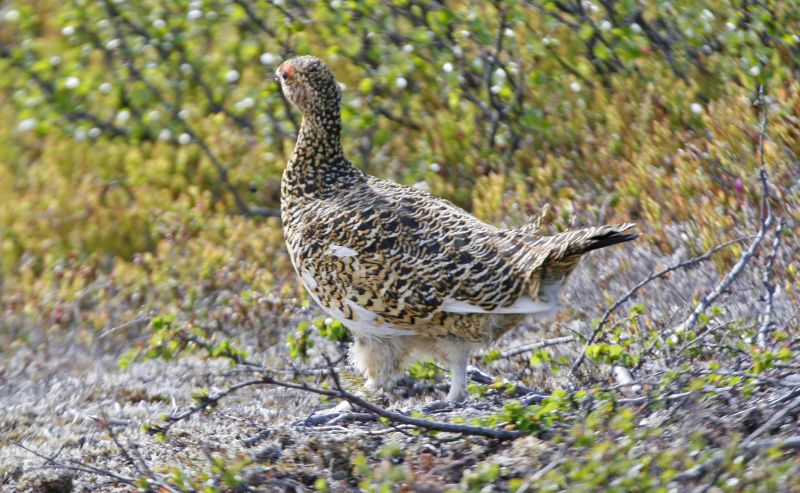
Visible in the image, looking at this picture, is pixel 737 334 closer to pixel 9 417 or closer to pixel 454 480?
pixel 454 480

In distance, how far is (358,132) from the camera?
26.6 feet

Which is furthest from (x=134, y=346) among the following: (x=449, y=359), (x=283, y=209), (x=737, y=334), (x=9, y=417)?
(x=737, y=334)

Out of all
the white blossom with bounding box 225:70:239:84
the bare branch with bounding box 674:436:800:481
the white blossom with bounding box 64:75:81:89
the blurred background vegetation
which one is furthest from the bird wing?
the white blossom with bounding box 64:75:81:89

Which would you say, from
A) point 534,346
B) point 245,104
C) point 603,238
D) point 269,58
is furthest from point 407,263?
point 245,104

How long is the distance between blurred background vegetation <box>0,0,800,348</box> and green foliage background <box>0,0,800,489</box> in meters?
0.02

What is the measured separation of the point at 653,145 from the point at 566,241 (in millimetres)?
2825

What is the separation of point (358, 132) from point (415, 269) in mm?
3776

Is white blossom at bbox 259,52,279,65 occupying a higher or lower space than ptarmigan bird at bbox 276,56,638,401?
lower

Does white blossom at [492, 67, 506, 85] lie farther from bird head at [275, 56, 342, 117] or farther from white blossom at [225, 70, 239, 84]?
bird head at [275, 56, 342, 117]

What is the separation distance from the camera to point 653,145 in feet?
22.3

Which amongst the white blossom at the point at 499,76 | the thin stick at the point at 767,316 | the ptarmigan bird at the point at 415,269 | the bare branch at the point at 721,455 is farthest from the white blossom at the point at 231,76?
the bare branch at the point at 721,455

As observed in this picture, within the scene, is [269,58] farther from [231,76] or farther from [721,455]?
[721,455]

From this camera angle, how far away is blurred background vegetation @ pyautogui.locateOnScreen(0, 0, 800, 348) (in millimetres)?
6504

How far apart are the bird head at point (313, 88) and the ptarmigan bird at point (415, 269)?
15.2 inches
